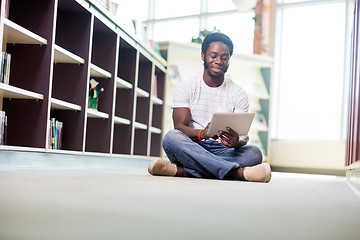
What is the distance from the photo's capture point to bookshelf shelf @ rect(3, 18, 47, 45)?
284 centimetres

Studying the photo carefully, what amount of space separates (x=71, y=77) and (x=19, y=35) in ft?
2.89

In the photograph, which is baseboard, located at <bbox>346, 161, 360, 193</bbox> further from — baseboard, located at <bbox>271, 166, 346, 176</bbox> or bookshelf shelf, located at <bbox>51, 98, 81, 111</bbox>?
baseboard, located at <bbox>271, 166, 346, 176</bbox>

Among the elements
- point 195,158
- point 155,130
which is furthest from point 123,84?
point 195,158

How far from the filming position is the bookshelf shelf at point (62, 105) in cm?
335

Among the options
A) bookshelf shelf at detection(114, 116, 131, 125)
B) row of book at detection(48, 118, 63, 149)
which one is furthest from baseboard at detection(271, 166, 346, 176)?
row of book at detection(48, 118, 63, 149)

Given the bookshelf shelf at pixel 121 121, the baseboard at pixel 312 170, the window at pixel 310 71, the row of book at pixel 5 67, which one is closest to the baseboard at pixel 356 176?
the row of book at pixel 5 67

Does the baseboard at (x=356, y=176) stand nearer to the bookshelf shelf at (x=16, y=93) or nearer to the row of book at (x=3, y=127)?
the bookshelf shelf at (x=16, y=93)


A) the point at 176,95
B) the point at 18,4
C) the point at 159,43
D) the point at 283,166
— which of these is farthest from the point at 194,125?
the point at 283,166

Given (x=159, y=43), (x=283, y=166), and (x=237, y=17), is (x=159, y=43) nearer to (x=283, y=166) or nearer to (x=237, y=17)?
(x=237, y=17)

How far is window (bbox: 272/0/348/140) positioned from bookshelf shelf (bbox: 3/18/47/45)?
5.03 metres

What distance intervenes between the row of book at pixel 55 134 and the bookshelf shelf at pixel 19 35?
663 mm

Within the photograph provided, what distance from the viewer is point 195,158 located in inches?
105

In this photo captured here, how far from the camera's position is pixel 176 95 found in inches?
111

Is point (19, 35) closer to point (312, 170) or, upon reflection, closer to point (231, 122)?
point (231, 122)
